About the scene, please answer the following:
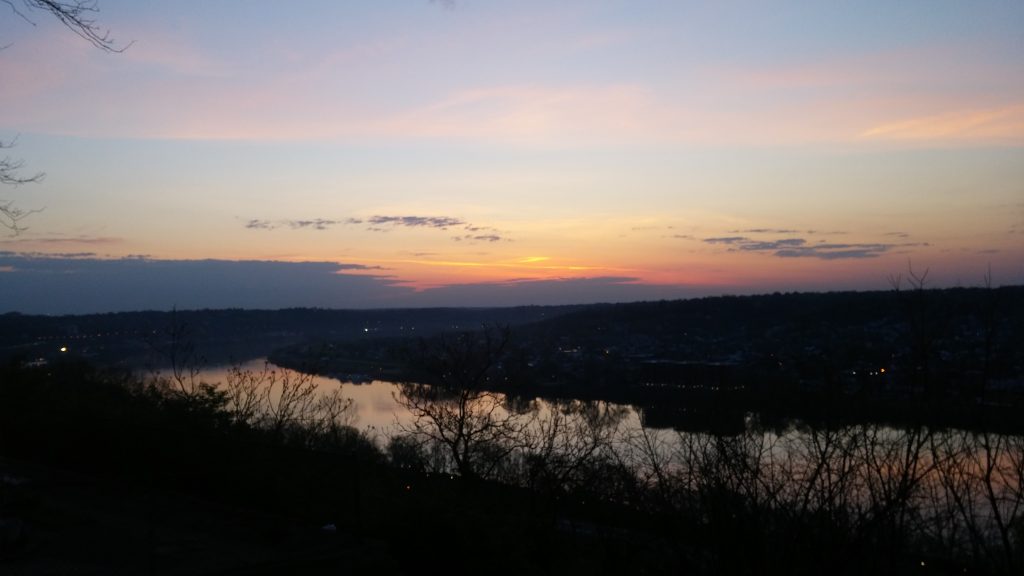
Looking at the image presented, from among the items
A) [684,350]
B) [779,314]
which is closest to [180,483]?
[684,350]

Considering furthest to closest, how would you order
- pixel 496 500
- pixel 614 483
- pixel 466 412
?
1. pixel 466 412
2. pixel 496 500
3. pixel 614 483

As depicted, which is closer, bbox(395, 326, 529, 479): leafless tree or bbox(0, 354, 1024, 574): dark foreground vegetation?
bbox(0, 354, 1024, 574): dark foreground vegetation

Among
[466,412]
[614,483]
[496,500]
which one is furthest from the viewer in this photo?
[466,412]

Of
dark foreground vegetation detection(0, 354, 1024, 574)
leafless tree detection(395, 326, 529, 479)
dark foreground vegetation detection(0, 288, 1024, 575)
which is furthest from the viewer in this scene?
leafless tree detection(395, 326, 529, 479)

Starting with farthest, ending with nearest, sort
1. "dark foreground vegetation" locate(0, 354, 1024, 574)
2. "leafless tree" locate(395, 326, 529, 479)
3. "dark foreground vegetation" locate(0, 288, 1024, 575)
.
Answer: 1. "leafless tree" locate(395, 326, 529, 479)
2. "dark foreground vegetation" locate(0, 288, 1024, 575)
3. "dark foreground vegetation" locate(0, 354, 1024, 574)

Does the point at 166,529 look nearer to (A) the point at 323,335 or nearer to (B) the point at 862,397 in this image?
(B) the point at 862,397

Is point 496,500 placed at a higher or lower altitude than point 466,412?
lower

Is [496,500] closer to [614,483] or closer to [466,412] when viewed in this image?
[614,483]

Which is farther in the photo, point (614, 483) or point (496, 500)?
point (496, 500)

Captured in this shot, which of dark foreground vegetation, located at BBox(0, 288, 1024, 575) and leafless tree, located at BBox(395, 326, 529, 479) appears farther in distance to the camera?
leafless tree, located at BBox(395, 326, 529, 479)

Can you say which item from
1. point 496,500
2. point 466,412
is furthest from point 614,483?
point 466,412

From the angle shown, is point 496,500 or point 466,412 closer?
point 496,500
